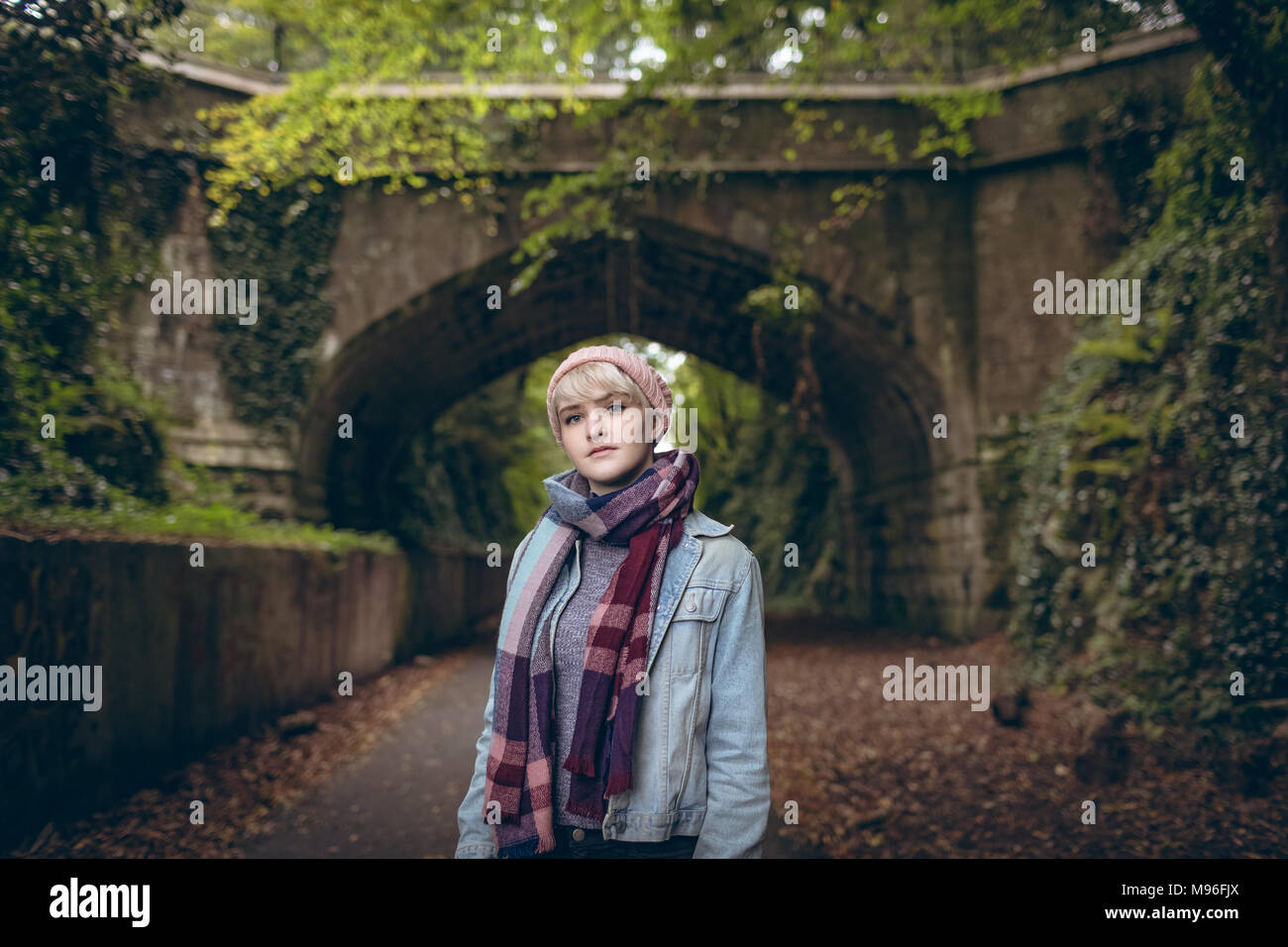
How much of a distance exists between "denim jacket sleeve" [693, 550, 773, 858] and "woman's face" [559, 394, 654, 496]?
35 centimetres

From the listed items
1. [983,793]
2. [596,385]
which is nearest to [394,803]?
[983,793]

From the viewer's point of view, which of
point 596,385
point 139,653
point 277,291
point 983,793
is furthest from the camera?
point 277,291

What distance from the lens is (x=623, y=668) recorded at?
1.63 metres

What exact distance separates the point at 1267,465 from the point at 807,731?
12.8 feet

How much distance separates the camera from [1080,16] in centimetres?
674

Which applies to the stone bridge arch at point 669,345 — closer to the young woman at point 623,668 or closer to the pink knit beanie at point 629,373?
the pink knit beanie at point 629,373

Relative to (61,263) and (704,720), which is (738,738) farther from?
(61,263)

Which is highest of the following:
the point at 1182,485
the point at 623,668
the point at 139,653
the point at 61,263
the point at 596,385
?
the point at 61,263

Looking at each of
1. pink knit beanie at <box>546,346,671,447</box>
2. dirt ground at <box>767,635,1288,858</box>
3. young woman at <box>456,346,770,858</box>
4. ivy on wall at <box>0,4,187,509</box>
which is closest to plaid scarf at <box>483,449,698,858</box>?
young woman at <box>456,346,770,858</box>

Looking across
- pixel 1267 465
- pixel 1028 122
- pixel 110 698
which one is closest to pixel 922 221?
pixel 1028 122

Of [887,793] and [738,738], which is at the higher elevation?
[738,738]

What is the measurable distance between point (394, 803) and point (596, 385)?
4.48m

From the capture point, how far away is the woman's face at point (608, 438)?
170 cm

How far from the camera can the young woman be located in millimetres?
1575
